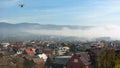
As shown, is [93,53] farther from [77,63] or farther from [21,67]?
[21,67]

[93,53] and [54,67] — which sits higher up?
[93,53]

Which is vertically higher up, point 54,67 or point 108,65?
point 108,65

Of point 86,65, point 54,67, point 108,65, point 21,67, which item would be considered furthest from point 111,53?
point 54,67

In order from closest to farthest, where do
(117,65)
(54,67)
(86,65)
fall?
(117,65) → (86,65) → (54,67)

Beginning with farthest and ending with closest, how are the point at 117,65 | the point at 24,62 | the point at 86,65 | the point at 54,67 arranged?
1. the point at 54,67
2. the point at 24,62
3. the point at 86,65
4. the point at 117,65

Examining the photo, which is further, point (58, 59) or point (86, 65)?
point (58, 59)

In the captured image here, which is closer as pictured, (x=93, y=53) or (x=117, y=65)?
(x=117, y=65)

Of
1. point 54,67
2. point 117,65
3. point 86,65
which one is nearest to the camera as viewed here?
point 117,65

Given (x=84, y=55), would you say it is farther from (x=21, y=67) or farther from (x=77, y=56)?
(x=21, y=67)

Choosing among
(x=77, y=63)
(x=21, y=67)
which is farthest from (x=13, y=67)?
(x=77, y=63)
